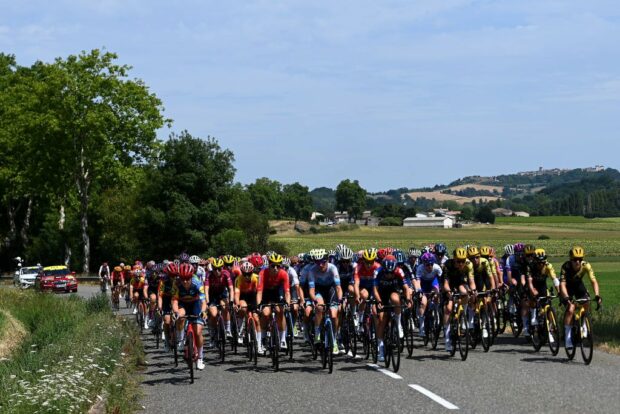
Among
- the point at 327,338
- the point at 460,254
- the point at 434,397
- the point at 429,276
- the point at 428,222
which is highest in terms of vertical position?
the point at 428,222

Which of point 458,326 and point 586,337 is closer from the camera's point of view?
point 586,337

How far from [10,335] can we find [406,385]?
15.5 meters

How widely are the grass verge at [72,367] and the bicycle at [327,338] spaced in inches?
125

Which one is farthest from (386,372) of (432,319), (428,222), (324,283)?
(428,222)

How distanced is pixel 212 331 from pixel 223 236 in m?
43.6

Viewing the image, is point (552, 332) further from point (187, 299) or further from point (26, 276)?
point (26, 276)

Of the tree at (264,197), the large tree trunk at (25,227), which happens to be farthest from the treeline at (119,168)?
the tree at (264,197)

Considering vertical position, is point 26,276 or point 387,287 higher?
point 387,287

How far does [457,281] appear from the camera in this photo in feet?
58.2

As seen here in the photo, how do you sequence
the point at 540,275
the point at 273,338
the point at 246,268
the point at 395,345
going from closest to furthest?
the point at 395,345, the point at 273,338, the point at 246,268, the point at 540,275

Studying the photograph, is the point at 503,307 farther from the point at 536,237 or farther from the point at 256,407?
the point at 536,237

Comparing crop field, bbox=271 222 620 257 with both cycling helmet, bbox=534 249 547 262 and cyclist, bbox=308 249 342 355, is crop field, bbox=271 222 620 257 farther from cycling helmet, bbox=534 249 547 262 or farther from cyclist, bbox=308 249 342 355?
cyclist, bbox=308 249 342 355

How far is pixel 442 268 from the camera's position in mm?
19000

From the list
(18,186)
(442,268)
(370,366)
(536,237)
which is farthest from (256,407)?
(536,237)
